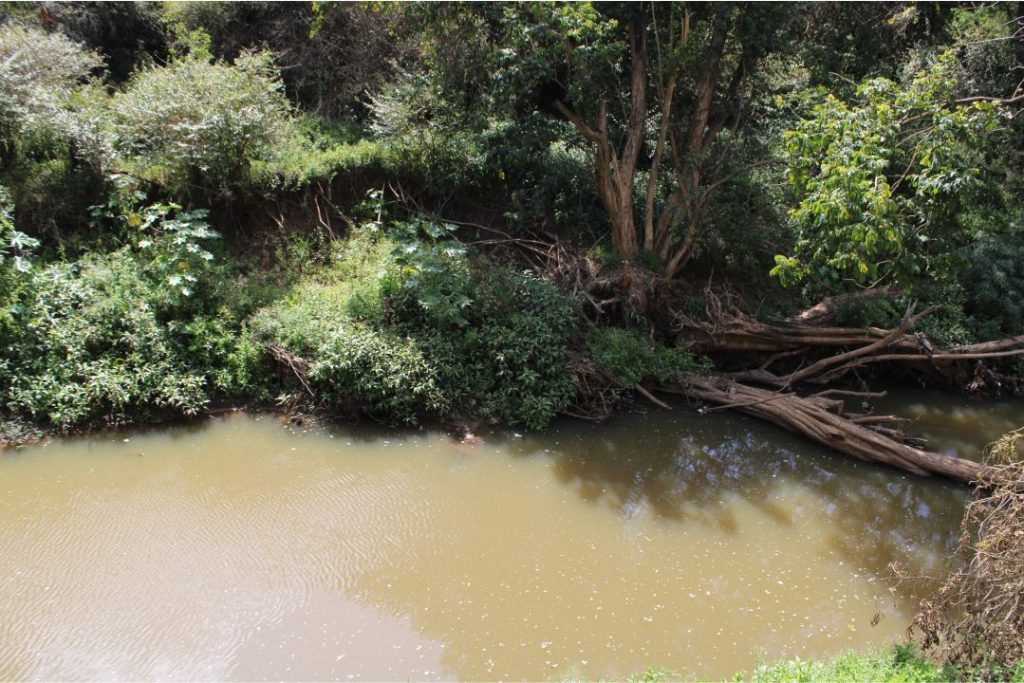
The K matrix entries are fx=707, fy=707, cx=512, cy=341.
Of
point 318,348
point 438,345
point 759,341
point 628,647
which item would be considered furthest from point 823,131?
point 318,348

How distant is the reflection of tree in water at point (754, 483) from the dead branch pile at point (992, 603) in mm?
1172

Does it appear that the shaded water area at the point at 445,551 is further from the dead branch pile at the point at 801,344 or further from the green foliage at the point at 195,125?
the green foliage at the point at 195,125

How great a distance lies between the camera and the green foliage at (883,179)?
259 inches

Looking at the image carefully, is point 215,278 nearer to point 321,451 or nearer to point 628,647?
point 321,451

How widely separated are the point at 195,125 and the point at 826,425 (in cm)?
867

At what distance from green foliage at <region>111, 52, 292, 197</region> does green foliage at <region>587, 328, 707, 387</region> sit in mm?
5498

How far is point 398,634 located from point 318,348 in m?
3.86

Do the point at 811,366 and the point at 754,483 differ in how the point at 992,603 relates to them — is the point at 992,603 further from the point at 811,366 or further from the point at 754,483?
the point at 811,366

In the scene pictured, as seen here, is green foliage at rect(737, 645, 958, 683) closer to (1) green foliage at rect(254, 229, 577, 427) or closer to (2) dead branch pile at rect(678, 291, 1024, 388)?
(1) green foliage at rect(254, 229, 577, 427)

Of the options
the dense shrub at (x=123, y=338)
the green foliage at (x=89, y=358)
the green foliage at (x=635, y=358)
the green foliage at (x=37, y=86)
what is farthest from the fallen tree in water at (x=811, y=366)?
the green foliage at (x=37, y=86)

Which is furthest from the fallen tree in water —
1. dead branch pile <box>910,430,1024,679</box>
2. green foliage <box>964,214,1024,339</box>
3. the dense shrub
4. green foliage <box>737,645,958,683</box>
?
the dense shrub

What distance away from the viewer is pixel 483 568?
5816mm

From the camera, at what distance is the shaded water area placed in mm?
4984

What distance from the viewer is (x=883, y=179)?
6.63 m
